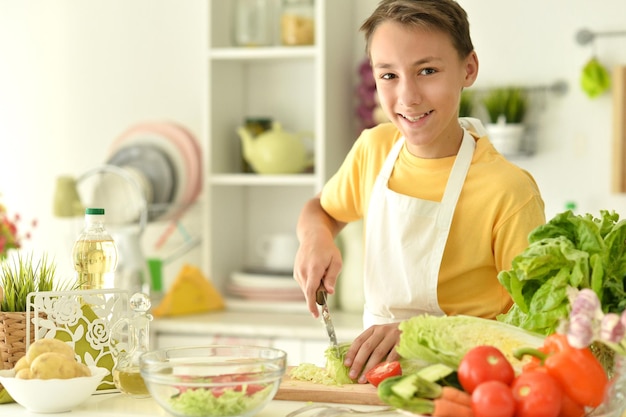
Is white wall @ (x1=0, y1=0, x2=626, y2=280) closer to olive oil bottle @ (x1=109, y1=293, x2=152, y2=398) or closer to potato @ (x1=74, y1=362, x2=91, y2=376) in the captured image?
olive oil bottle @ (x1=109, y1=293, x2=152, y2=398)

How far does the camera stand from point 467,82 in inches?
74.4

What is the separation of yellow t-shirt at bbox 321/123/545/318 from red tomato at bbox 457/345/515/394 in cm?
49

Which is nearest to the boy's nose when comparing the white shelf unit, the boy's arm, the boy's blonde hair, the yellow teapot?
the boy's blonde hair

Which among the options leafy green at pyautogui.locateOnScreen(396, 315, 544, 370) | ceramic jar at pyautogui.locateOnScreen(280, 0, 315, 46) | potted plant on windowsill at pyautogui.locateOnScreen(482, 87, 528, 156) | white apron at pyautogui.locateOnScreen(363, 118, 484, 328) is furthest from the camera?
ceramic jar at pyautogui.locateOnScreen(280, 0, 315, 46)

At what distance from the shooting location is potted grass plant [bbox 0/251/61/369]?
1.60 m

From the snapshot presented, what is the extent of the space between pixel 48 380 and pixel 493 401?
0.66 metres

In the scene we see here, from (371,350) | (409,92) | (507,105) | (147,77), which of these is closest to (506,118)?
(507,105)

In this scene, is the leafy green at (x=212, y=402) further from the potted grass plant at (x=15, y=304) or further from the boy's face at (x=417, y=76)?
the boy's face at (x=417, y=76)

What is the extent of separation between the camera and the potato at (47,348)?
1494 mm

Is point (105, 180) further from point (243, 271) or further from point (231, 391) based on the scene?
point (231, 391)

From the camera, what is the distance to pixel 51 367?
4.83 feet

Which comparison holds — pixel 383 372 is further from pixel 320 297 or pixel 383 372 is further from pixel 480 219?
pixel 480 219

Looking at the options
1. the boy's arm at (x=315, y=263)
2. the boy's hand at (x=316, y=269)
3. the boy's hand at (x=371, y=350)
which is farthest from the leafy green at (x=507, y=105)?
the boy's hand at (x=371, y=350)

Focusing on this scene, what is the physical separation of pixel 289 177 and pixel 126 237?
604 millimetres
